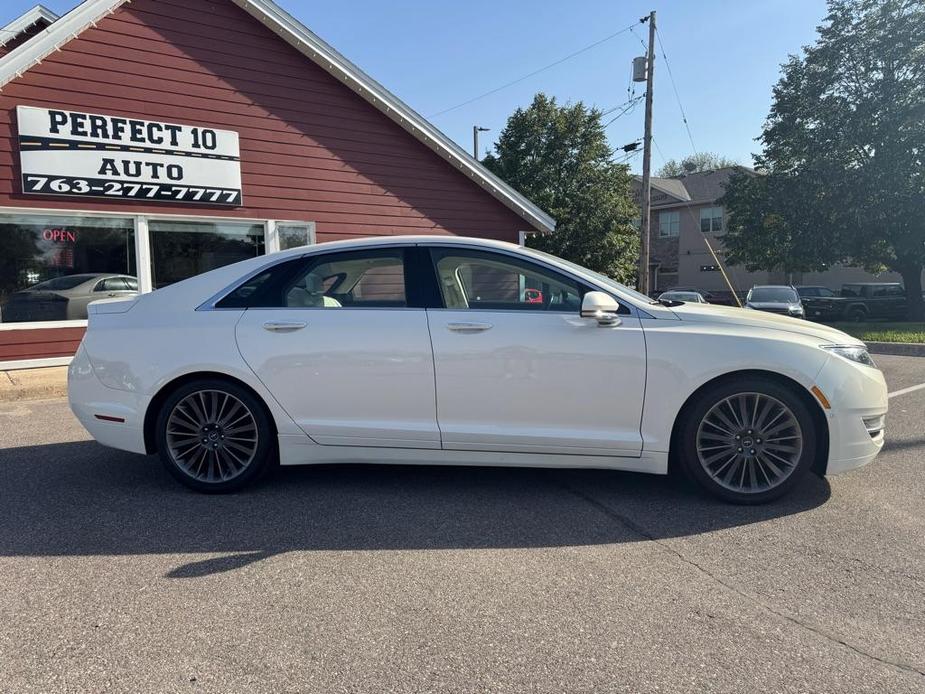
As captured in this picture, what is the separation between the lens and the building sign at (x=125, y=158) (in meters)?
8.80

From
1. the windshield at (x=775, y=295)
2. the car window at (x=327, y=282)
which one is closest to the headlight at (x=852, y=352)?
the car window at (x=327, y=282)

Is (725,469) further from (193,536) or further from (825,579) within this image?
(193,536)

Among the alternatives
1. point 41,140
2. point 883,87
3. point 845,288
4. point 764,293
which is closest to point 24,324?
point 41,140

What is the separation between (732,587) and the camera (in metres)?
3.00

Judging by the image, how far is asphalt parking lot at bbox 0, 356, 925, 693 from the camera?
2.39m

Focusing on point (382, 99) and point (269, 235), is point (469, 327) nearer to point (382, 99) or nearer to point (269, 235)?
point (269, 235)

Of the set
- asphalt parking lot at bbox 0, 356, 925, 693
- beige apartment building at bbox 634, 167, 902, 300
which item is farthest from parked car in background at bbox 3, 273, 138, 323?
beige apartment building at bbox 634, 167, 902, 300

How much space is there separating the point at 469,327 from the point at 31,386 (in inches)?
247

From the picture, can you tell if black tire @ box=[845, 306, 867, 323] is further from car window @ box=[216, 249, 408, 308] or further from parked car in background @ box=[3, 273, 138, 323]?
A: car window @ box=[216, 249, 408, 308]

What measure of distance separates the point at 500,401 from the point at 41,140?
8.23 m

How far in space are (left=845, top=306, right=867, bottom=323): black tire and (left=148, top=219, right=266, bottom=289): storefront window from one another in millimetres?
22731

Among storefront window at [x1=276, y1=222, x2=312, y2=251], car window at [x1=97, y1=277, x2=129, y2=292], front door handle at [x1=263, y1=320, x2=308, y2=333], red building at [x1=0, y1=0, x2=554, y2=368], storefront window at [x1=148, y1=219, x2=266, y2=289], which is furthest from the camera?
storefront window at [x1=276, y1=222, x2=312, y2=251]

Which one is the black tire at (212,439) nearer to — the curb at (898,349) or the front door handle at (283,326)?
the front door handle at (283,326)

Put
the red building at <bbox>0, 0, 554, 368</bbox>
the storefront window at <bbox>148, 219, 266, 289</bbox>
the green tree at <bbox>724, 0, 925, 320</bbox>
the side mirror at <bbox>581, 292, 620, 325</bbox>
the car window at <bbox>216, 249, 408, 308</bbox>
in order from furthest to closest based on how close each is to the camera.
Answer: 1. the green tree at <bbox>724, 0, 925, 320</bbox>
2. the storefront window at <bbox>148, 219, 266, 289</bbox>
3. the red building at <bbox>0, 0, 554, 368</bbox>
4. the car window at <bbox>216, 249, 408, 308</bbox>
5. the side mirror at <bbox>581, 292, 620, 325</bbox>
